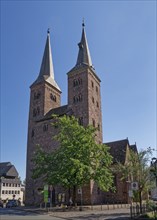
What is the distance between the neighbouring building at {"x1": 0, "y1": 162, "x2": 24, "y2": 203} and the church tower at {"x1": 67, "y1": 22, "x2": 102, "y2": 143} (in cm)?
3480

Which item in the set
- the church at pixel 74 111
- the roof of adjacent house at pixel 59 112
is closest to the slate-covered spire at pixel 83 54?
the church at pixel 74 111

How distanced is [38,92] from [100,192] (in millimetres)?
24083

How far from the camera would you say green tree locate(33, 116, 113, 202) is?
29469 mm

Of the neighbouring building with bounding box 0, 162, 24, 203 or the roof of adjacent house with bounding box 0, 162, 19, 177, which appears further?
the roof of adjacent house with bounding box 0, 162, 19, 177

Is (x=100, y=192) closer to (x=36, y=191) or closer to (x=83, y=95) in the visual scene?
(x=36, y=191)

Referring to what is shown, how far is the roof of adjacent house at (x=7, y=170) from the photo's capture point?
70.6 metres

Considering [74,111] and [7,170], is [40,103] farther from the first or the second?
[7,170]

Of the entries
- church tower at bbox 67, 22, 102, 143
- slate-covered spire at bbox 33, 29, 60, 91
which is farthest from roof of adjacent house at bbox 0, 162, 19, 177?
church tower at bbox 67, 22, 102, 143

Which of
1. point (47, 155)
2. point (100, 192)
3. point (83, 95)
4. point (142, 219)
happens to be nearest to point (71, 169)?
point (47, 155)

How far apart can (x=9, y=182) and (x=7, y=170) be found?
3.39 meters

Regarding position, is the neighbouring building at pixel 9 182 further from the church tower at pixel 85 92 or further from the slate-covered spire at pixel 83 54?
the slate-covered spire at pixel 83 54

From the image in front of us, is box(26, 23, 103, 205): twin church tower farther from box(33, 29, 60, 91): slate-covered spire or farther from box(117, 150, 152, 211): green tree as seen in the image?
box(117, 150, 152, 211): green tree

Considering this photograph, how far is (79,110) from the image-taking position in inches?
1800

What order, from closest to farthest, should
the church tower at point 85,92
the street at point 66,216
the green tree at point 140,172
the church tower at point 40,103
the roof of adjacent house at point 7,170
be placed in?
the street at point 66,216 → the green tree at point 140,172 → the church tower at point 85,92 → the church tower at point 40,103 → the roof of adjacent house at point 7,170
